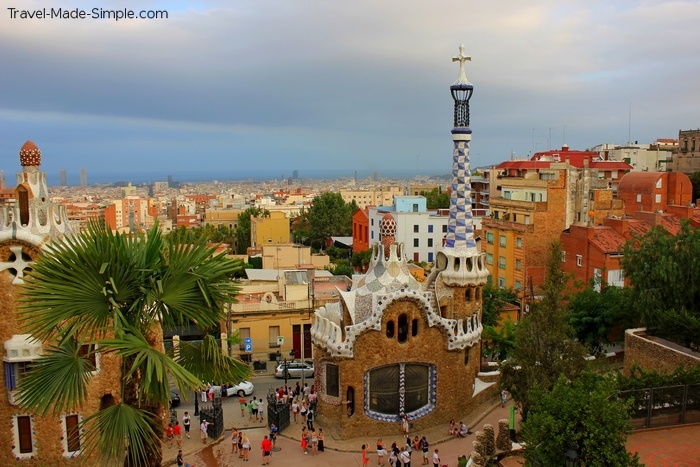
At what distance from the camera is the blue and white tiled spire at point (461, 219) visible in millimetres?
24875

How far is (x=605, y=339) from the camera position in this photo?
101ft

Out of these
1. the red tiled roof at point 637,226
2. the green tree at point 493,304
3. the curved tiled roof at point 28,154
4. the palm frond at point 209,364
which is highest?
the curved tiled roof at point 28,154

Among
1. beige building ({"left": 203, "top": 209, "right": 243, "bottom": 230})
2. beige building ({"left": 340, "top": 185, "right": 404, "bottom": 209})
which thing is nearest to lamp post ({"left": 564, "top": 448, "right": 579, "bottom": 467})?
beige building ({"left": 203, "top": 209, "right": 243, "bottom": 230})

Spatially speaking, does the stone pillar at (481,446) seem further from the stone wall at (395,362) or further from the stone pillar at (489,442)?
the stone wall at (395,362)

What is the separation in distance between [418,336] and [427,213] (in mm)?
38263

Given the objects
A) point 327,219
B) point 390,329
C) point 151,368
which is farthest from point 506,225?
point 327,219

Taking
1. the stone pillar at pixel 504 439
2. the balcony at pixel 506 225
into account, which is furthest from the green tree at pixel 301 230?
the stone pillar at pixel 504 439

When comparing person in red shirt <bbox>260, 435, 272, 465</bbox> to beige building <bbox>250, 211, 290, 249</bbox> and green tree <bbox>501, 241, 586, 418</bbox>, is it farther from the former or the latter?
beige building <bbox>250, 211, 290, 249</bbox>

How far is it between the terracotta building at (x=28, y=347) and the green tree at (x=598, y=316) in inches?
824

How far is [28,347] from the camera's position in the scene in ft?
61.7

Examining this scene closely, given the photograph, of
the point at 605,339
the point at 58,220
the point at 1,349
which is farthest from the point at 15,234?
the point at 605,339

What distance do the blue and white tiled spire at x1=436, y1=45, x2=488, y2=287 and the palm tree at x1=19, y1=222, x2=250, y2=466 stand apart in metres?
14.8

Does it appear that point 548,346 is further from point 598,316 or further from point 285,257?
point 285,257

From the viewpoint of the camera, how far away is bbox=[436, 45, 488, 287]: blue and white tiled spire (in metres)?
24.9
